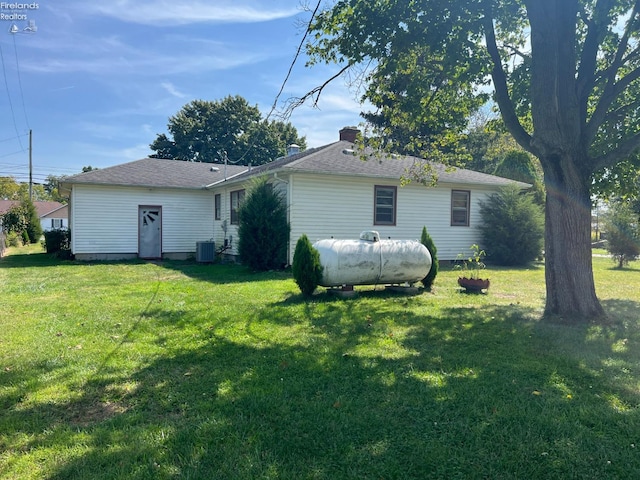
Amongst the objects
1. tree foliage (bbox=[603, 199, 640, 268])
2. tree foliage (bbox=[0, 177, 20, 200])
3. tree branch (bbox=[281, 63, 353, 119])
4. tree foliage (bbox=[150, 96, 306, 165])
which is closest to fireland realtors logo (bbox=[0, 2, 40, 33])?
tree branch (bbox=[281, 63, 353, 119])

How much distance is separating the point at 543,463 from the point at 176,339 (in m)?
4.31

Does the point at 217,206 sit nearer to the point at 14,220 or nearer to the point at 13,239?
the point at 13,239

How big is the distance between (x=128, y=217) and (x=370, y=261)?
12.2m

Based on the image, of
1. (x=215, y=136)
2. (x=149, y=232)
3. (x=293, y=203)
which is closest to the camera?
(x=293, y=203)

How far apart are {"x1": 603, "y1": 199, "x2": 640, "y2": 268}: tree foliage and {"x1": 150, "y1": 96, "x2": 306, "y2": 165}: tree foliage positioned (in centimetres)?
2775

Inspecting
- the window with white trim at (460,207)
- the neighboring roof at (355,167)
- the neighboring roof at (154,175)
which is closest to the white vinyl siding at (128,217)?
the neighboring roof at (154,175)

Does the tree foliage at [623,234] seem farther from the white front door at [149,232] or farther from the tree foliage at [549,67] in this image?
the white front door at [149,232]

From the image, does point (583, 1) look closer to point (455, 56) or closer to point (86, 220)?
point (455, 56)

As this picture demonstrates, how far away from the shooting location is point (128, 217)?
56.5 ft

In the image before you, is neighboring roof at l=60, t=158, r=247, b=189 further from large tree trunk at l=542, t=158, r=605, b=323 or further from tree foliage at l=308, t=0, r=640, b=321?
large tree trunk at l=542, t=158, r=605, b=323

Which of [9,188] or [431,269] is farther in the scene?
[9,188]

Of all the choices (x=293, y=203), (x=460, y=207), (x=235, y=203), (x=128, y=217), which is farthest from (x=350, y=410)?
(x=128, y=217)

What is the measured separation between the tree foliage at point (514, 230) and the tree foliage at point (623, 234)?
10.6 ft

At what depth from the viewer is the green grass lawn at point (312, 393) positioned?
2.74m
